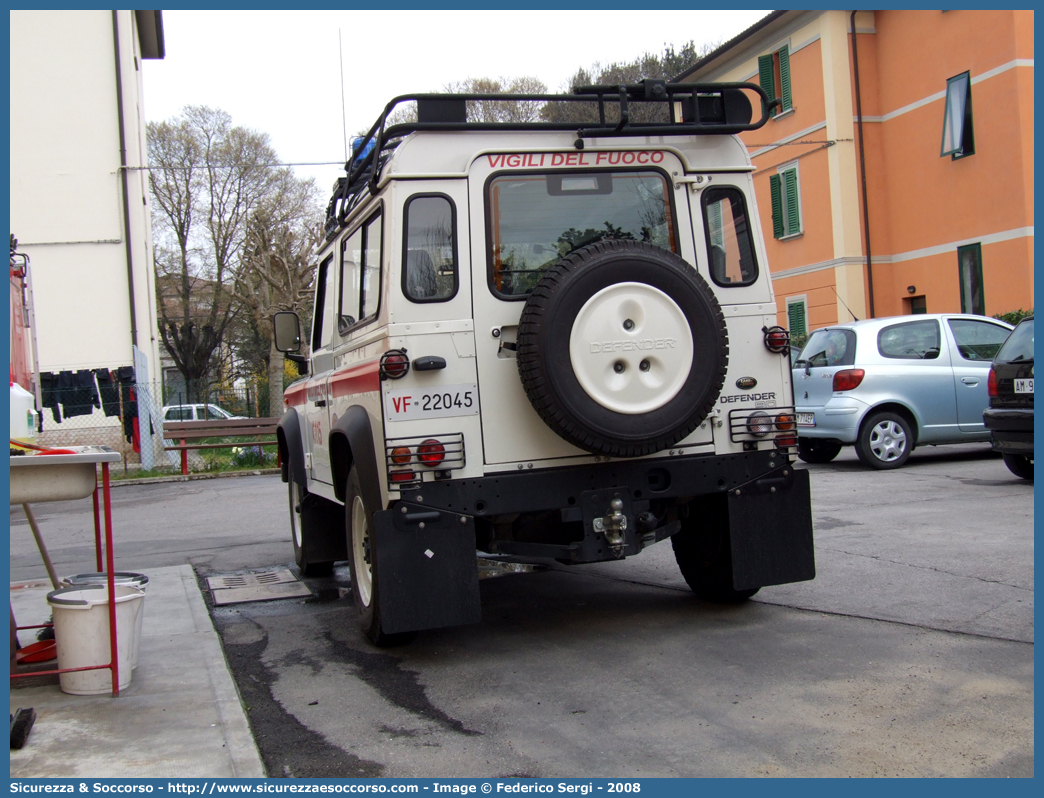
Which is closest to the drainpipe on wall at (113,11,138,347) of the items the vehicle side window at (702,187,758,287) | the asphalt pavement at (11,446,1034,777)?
the asphalt pavement at (11,446,1034,777)

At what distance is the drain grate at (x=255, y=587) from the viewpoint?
695 centimetres

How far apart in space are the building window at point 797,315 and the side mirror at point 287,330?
1931 cm

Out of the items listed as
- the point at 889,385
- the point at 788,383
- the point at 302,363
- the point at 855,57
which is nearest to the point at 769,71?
the point at 855,57

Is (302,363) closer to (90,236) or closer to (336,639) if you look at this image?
(336,639)

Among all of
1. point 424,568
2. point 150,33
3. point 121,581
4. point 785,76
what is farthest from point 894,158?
point 121,581

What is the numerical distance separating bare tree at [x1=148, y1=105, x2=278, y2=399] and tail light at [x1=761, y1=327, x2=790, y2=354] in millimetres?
36086

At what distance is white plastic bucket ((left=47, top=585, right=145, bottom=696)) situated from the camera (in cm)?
457

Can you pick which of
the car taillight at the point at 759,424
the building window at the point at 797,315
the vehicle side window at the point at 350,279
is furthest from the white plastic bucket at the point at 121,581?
A: the building window at the point at 797,315

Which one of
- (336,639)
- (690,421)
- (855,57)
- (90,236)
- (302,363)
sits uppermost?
(855,57)

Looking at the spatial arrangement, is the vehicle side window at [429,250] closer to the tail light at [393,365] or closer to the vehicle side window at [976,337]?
the tail light at [393,365]

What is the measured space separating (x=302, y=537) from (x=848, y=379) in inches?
268

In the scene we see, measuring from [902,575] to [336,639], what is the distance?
3566 millimetres

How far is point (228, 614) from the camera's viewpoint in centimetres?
649

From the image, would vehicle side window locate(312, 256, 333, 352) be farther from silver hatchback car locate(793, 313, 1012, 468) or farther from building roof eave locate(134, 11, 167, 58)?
building roof eave locate(134, 11, 167, 58)
